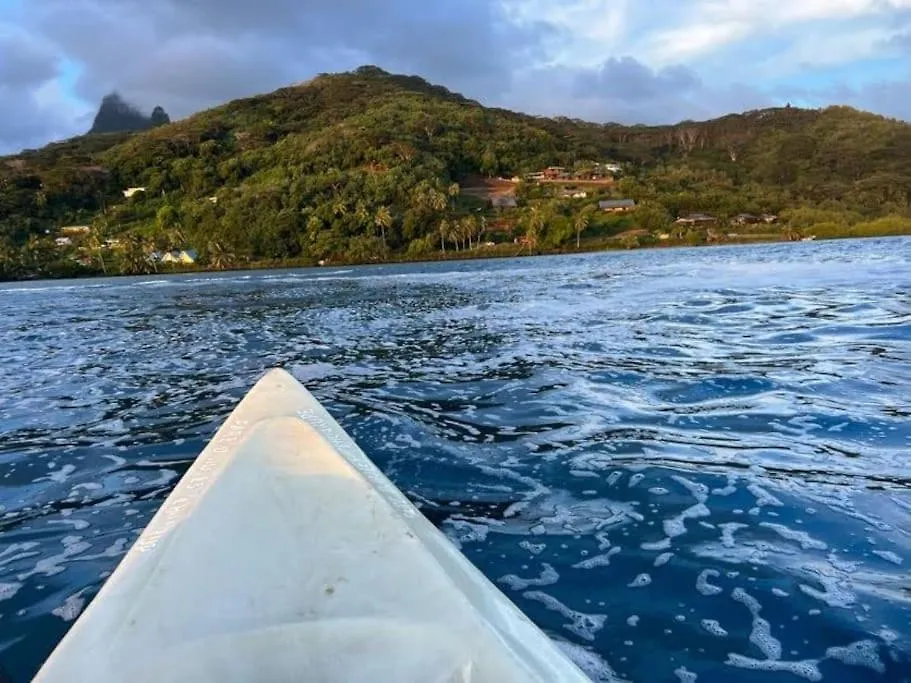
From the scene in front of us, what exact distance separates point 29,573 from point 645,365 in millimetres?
7758

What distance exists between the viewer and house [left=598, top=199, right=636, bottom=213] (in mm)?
112688

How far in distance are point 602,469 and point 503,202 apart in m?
120

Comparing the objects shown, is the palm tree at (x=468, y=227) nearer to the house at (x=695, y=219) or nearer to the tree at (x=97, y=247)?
the house at (x=695, y=219)

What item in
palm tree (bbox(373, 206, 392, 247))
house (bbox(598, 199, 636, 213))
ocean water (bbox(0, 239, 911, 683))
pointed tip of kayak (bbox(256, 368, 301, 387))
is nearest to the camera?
ocean water (bbox(0, 239, 911, 683))

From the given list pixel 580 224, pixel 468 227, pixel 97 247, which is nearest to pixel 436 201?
pixel 468 227

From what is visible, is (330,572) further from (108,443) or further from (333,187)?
(333,187)

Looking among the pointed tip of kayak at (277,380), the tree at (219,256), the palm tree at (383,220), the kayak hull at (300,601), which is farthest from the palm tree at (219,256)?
the kayak hull at (300,601)

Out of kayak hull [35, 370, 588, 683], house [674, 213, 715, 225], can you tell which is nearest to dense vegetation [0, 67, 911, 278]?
house [674, 213, 715, 225]

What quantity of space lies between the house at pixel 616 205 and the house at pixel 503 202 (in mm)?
16310

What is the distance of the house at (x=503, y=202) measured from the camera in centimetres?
12038

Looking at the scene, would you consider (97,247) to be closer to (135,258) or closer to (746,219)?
(135,258)

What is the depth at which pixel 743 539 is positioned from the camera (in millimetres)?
4102

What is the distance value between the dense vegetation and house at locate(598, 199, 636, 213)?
7.64 feet

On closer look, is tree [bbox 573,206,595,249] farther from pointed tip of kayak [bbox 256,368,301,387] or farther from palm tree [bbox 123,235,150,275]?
pointed tip of kayak [bbox 256,368,301,387]
